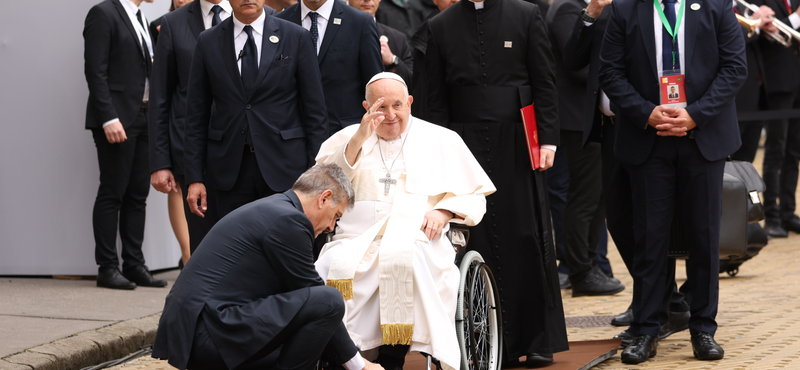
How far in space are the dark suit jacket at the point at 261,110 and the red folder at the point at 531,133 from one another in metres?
1.05

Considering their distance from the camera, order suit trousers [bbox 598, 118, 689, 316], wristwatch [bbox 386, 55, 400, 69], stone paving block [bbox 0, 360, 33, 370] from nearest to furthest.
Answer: stone paving block [bbox 0, 360, 33, 370], suit trousers [bbox 598, 118, 689, 316], wristwatch [bbox 386, 55, 400, 69]

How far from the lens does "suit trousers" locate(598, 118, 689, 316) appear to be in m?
5.69

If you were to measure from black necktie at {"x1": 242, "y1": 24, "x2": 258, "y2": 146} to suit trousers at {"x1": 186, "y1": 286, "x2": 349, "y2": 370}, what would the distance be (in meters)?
1.36

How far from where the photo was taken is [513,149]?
5.28 metres

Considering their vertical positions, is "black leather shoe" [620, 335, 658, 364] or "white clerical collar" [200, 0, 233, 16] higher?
"white clerical collar" [200, 0, 233, 16]

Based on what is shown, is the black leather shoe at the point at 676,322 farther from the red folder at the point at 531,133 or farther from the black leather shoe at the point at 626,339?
the red folder at the point at 531,133

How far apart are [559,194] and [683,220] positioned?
2.96 m

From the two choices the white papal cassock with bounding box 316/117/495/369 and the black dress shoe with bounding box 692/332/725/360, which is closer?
the white papal cassock with bounding box 316/117/495/369

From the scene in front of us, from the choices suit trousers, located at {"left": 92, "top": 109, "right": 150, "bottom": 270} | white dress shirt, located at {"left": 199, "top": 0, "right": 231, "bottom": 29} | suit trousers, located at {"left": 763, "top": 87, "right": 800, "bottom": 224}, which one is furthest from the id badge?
suit trousers, located at {"left": 763, "top": 87, "right": 800, "bottom": 224}

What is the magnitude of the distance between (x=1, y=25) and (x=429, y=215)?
4.45 meters

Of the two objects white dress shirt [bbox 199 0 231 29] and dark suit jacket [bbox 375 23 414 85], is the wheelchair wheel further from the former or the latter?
dark suit jacket [bbox 375 23 414 85]

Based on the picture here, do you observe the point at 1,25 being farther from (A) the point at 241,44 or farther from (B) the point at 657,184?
(B) the point at 657,184

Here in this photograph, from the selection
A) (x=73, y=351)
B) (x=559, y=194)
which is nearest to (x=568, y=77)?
(x=559, y=194)

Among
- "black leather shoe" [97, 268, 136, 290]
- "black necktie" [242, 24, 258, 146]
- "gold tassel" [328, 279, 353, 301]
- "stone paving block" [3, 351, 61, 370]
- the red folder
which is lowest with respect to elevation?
"stone paving block" [3, 351, 61, 370]
